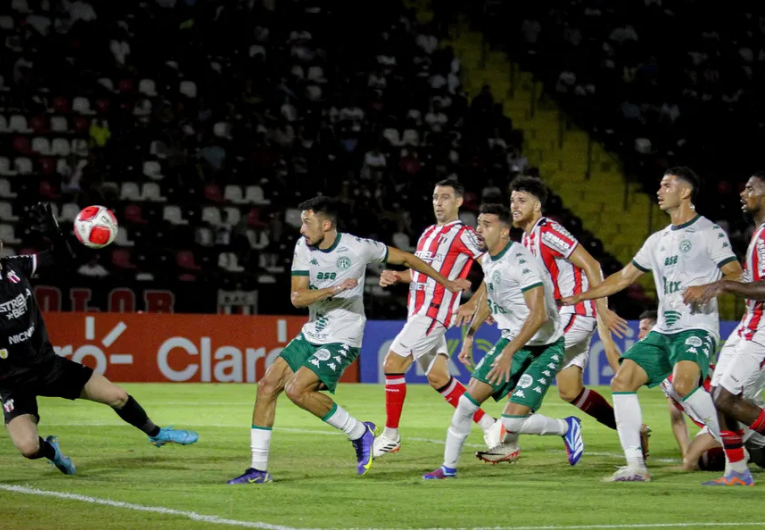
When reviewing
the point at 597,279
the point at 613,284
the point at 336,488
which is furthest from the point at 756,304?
the point at 336,488

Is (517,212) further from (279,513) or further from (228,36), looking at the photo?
(228,36)

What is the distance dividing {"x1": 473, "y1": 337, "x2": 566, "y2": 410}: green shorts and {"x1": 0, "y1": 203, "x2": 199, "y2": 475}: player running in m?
3.02

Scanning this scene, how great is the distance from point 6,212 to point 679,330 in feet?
53.6

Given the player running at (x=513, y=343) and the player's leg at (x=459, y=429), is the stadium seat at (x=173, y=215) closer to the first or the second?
the player running at (x=513, y=343)

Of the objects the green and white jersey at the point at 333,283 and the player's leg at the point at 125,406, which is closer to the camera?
the green and white jersey at the point at 333,283

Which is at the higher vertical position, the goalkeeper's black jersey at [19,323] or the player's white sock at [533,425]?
the goalkeeper's black jersey at [19,323]

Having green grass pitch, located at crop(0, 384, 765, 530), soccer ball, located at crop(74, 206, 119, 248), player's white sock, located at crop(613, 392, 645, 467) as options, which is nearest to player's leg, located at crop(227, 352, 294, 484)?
green grass pitch, located at crop(0, 384, 765, 530)

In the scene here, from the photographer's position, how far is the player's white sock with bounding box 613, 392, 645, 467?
866cm

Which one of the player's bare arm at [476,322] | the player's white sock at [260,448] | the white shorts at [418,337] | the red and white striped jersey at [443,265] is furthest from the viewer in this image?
the red and white striped jersey at [443,265]

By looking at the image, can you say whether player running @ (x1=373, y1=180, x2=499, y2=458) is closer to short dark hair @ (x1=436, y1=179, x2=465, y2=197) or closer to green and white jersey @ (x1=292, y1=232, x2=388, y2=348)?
short dark hair @ (x1=436, y1=179, x2=465, y2=197)

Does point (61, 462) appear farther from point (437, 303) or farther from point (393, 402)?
point (437, 303)

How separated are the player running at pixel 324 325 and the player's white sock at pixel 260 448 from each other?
137 millimetres

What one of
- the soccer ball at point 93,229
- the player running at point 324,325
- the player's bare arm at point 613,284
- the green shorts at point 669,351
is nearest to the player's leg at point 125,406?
the player running at point 324,325

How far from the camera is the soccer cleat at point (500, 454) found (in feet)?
30.8
